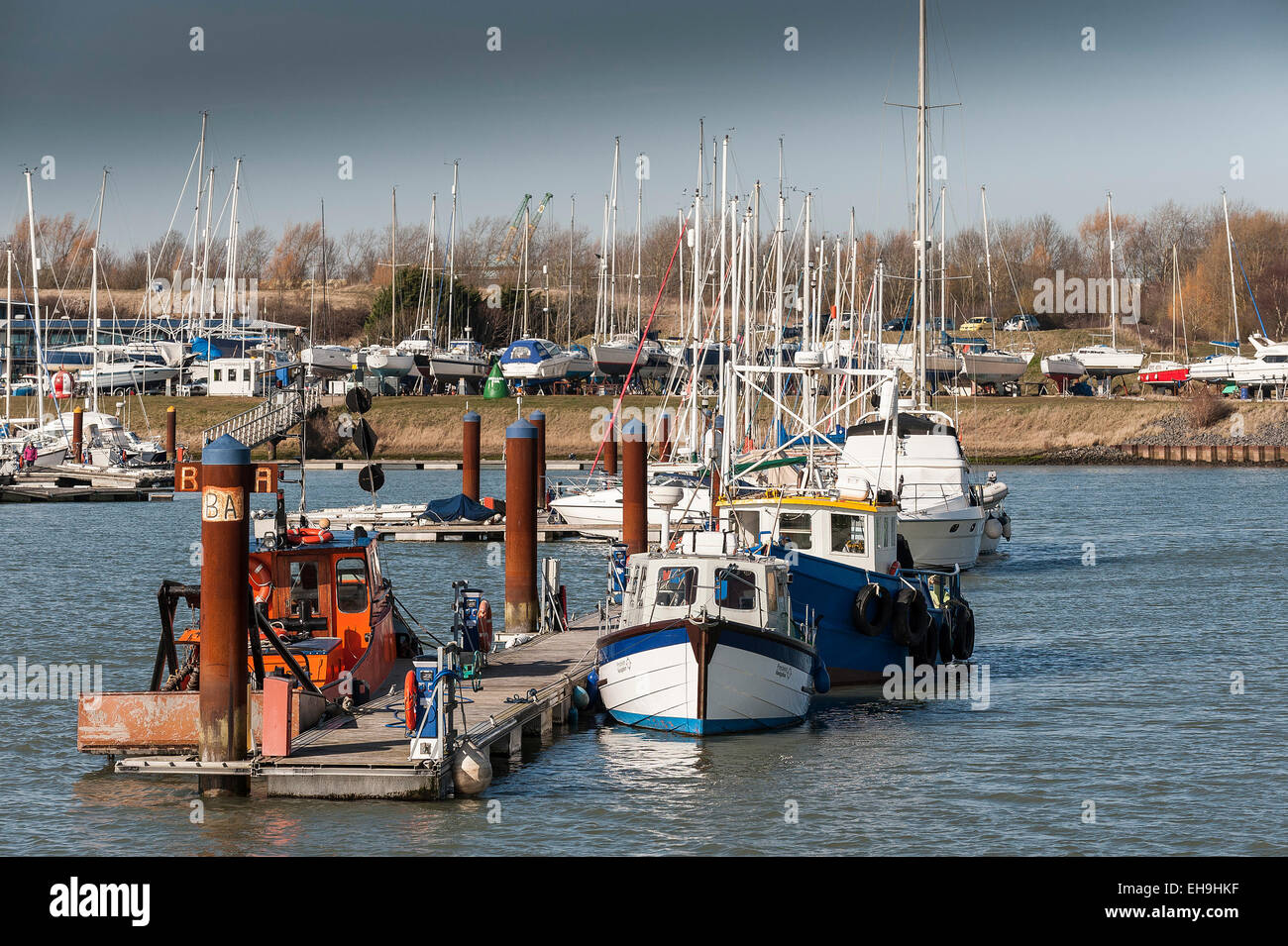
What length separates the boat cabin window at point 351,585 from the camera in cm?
2214

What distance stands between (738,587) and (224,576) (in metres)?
8.35

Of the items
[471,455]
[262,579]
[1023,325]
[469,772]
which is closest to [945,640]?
[469,772]

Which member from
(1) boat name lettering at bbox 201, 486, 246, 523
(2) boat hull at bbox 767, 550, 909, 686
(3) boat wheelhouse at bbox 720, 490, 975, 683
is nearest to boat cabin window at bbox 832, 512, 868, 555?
(3) boat wheelhouse at bbox 720, 490, 975, 683

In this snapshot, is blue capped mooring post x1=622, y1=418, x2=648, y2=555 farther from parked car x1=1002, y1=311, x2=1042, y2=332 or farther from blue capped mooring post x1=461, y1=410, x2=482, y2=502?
parked car x1=1002, y1=311, x2=1042, y2=332

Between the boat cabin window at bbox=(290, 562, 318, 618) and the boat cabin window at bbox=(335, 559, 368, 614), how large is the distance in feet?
1.08

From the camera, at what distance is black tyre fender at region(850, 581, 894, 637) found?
26.6m

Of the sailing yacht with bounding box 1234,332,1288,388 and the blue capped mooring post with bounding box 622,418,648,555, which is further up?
the sailing yacht with bounding box 1234,332,1288,388

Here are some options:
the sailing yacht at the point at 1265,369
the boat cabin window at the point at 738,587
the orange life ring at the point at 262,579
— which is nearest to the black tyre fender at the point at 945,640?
the boat cabin window at the point at 738,587

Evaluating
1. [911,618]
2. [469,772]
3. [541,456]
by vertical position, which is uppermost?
[541,456]

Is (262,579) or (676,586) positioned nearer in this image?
(262,579)

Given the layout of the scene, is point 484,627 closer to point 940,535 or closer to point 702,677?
point 702,677

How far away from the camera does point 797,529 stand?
2872cm
